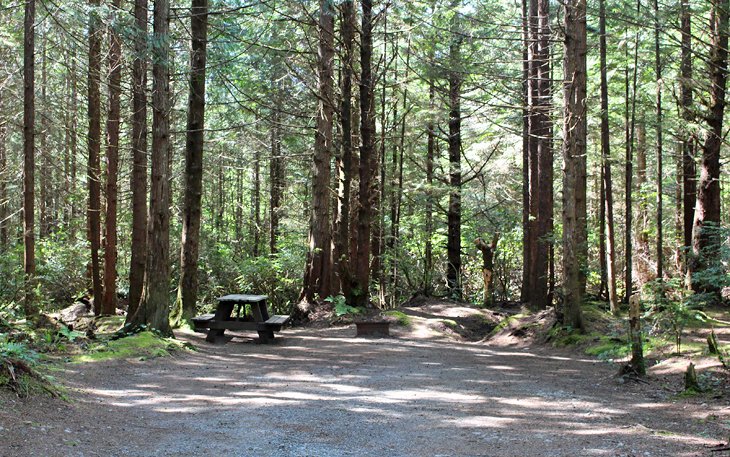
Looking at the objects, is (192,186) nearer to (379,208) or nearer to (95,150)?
(95,150)

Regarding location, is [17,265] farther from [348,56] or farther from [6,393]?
[6,393]

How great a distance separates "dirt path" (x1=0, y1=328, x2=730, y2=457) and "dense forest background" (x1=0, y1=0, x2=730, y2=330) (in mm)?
2724

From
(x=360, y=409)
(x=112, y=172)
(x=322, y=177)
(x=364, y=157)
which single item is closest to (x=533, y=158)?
(x=364, y=157)

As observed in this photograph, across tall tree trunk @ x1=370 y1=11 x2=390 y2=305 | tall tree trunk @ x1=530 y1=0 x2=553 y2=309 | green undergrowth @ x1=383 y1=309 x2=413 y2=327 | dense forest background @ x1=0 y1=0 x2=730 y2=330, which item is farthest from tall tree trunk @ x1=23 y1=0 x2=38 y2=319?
tall tree trunk @ x1=530 y1=0 x2=553 y2=309

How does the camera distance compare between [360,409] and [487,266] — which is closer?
[360,409]

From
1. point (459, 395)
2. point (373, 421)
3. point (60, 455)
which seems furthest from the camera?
point (459, 395)

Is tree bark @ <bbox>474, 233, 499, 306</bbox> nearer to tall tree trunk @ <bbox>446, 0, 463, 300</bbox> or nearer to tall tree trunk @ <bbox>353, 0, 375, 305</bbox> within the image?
tall tree trunk @ <bbox>446, 0, 463, 300</bbox>

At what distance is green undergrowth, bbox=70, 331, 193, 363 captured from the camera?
881cm

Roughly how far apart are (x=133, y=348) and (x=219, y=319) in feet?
9.80

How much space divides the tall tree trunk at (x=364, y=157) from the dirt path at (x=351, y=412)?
647 cm

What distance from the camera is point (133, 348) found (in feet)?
31.4

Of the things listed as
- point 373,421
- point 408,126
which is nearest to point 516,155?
point 408,126

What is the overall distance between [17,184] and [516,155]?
19.0 metres

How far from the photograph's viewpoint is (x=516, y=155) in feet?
79.7
